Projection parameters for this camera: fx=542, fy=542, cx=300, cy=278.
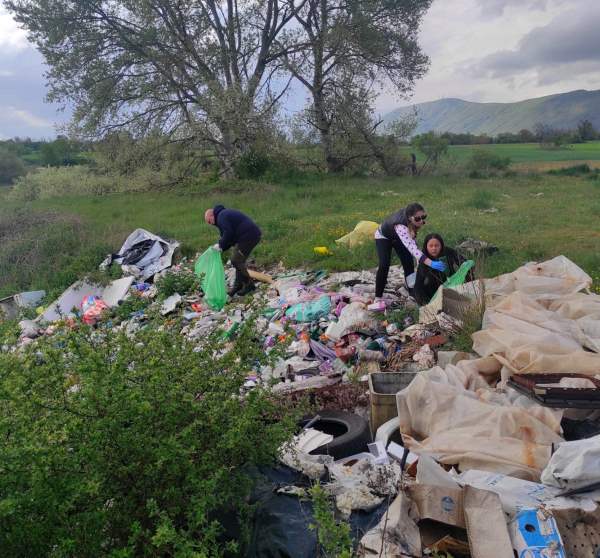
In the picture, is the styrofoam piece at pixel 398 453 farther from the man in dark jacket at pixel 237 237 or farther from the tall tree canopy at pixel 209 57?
the tall tree canopy at pixel 209 57

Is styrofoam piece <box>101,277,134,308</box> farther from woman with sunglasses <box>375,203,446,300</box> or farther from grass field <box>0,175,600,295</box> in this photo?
woman with sunglasses <box>375,203,446,300</box>

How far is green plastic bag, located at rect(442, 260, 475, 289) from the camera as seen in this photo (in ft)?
18.8

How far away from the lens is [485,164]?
23953 mm

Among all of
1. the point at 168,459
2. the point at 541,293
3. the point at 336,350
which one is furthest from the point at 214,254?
the point at 168,459

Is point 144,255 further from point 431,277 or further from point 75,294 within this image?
point 431,277

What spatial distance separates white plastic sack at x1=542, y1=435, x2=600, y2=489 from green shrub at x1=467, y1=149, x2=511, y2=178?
2029 cm

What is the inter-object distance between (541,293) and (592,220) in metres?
6.79

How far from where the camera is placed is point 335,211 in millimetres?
13148

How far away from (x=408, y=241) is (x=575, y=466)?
3.71 metres

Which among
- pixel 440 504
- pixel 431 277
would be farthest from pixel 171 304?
pixel 440 504

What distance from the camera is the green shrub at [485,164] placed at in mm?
21875

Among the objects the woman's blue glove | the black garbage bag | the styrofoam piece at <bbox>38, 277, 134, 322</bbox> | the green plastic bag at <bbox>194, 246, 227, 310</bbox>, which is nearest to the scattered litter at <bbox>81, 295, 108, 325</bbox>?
the styrofoam piece at <bbox>38, 277, 134, 322</bbox>

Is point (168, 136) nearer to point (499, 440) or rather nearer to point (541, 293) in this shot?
point (541, 293)

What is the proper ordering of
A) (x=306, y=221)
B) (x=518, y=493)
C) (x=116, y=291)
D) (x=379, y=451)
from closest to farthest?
(x=518, y=493) → (x=379, y=451) → (x=116, y=291) → (x=306, y=221)
